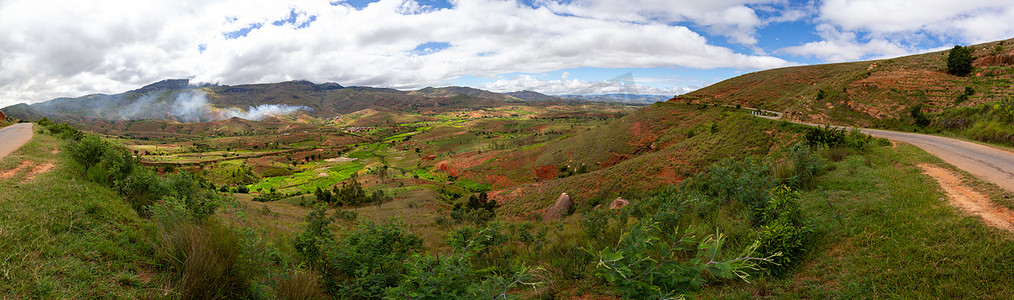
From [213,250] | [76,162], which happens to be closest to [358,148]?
[76,162]

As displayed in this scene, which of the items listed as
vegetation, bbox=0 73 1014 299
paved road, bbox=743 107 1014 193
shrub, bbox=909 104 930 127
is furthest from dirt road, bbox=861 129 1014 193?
shrub, bbox=909 104 930 127

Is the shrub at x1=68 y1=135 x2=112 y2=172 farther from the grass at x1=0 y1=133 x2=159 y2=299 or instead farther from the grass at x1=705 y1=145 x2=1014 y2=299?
the grass at x1=705 y1=145 x2=1014 y2=299

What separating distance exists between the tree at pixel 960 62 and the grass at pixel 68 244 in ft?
161

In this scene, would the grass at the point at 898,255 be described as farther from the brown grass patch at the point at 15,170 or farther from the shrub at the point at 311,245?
the brown grass patch at the point at 15,170

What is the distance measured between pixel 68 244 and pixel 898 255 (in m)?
10.9

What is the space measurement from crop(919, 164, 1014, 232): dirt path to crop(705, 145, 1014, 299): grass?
188mm

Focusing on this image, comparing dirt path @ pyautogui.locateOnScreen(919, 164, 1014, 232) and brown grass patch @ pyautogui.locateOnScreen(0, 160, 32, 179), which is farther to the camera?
brown grass patch @ pyautogui.locateOnScreen(0, 160, 32, 179)

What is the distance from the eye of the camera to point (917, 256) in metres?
4.08

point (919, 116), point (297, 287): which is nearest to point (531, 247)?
point (297, 287)

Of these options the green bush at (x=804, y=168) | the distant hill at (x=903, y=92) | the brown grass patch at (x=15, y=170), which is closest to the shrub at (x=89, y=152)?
the brown grass patch at (x=15, y=170)

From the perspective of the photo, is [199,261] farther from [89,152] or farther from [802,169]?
[802,169]

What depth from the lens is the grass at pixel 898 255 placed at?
11.6ft

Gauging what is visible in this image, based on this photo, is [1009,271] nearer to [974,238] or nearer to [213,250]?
[974,238]

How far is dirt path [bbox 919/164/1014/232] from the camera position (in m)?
4.83
